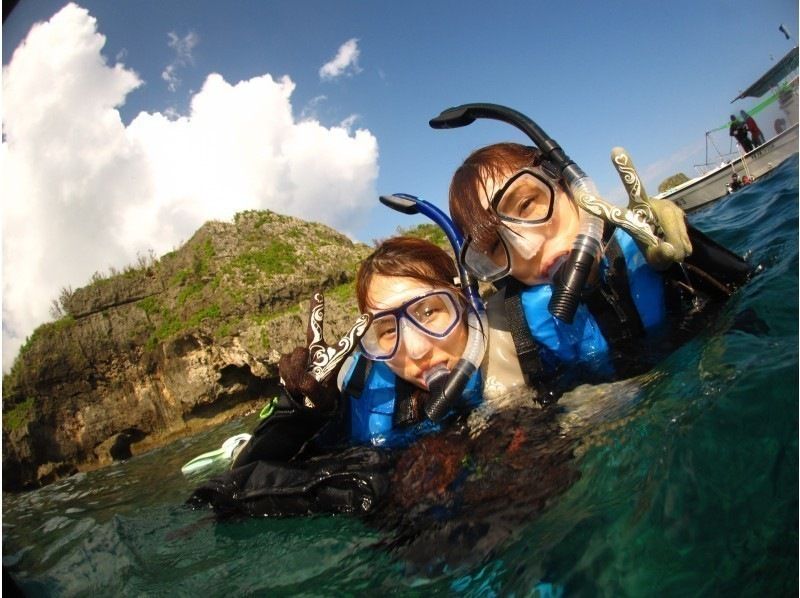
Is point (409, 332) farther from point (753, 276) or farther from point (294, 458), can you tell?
point (753, 276)

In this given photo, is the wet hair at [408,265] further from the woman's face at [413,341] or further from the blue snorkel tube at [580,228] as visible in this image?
the blue snorkel tube at [580,228]

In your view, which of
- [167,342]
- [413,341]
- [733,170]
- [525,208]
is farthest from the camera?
[167,342]

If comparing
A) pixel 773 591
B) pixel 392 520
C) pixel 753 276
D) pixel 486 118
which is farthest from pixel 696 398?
pixel 486 118

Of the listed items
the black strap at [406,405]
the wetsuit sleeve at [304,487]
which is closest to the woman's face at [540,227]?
the black strap at [406,405]

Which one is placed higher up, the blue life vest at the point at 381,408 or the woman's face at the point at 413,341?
the woman's face at the point at 413,341

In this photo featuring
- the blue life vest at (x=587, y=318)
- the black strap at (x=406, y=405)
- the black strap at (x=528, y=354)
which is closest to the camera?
the black strap at (x=528, y=354)

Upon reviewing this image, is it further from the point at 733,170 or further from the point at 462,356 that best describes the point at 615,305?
the point at 733,170

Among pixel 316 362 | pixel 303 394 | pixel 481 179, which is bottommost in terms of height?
pixel 303 394

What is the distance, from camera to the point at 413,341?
2227 millimetres

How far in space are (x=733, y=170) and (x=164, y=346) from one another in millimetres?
11851

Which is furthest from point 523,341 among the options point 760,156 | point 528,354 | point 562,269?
point 760,156

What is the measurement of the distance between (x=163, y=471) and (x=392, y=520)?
533 cm

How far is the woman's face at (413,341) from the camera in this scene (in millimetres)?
2227

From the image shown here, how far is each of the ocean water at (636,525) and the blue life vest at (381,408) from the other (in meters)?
0.51
